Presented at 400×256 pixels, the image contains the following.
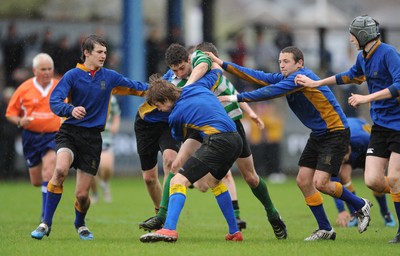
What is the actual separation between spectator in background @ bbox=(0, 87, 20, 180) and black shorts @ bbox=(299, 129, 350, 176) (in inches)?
477

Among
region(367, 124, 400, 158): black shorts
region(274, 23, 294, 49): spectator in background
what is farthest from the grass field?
region(274, 23, 294, 49): spectator in background

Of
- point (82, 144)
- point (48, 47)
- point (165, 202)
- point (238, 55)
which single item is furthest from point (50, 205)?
point (238, 55)

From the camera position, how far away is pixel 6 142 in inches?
832

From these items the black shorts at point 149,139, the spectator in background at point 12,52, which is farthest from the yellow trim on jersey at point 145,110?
the spectator in background at point 12,52

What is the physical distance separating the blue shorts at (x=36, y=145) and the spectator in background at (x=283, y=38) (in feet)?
36.4

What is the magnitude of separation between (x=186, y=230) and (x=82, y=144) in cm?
195

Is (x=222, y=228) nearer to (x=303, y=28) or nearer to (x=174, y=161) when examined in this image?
(x=174, y=161)

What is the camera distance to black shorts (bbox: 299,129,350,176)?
9977 mm

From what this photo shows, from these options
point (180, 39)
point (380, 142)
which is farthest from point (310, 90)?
point (180, 39)

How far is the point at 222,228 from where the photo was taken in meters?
11.8

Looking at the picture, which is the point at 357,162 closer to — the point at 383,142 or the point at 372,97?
the point at 383,142

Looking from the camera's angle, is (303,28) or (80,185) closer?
(80,185)

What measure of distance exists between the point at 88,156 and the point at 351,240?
317 centimetres

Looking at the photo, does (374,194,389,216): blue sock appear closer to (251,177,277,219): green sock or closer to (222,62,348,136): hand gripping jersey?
(251,177,277,219): green sock
